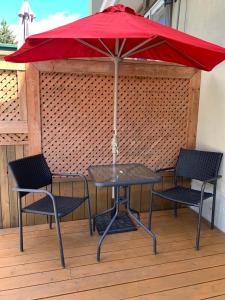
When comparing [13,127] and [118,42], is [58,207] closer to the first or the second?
[13,127]

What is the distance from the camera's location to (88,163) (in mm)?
2711

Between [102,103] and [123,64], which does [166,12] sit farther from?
[102,103]

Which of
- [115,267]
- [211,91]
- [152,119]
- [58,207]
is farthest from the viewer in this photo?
[152,119]

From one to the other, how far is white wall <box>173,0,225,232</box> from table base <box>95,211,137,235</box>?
0.94 meters

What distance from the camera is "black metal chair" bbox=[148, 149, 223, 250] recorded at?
7.70 feet

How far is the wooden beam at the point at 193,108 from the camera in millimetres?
2883

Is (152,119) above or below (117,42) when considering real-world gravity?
below

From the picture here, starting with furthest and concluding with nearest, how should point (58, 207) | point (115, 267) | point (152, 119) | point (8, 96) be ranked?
point (152, 119)
point (8, 96)
point (58, 207)
point (115, 267)

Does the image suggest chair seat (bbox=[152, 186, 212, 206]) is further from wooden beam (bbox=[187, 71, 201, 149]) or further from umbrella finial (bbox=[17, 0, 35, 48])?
umbrella finial (bbox=[17, 0, 35, 48])

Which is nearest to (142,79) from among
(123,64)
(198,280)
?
(123,64)

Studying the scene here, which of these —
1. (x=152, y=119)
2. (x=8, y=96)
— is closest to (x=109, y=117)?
(x=152, y=119)

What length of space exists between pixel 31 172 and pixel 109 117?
101 cm

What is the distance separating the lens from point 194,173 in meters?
2.72

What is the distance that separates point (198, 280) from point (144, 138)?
1.53 meters
